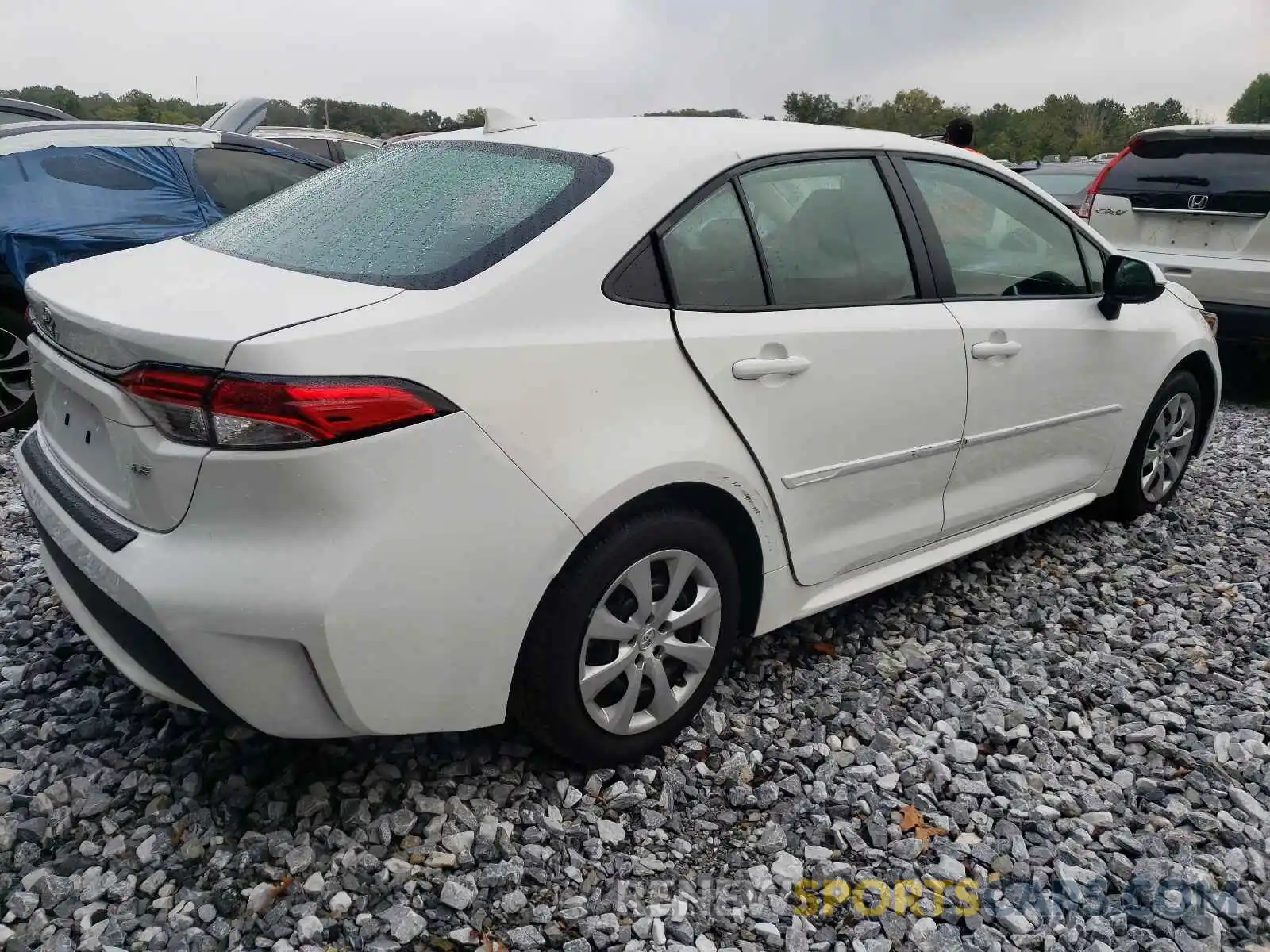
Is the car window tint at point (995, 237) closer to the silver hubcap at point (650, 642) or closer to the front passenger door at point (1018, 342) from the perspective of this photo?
the front passenger door at point (1018, 342)

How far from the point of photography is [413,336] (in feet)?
6.57

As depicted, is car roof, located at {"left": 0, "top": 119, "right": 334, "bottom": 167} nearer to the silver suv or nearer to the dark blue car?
the dark blue car

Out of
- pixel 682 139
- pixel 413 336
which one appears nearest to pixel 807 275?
pixel 682 139

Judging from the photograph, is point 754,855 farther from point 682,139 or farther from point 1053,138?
point 1053,138

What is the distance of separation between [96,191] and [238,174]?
2.78ft

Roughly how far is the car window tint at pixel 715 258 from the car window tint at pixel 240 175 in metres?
3.79

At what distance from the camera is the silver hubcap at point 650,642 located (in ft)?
7.88

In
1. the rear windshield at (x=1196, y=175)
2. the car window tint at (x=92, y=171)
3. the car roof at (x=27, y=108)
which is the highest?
the rear windshield at (x=1196, y=175)

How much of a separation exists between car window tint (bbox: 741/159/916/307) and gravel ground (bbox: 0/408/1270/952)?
1.16 m

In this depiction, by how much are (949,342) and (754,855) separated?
160 cm

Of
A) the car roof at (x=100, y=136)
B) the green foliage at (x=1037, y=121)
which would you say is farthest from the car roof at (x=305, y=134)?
the green foliage at (x=1037, y=121)

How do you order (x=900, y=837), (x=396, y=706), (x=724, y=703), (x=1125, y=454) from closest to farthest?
(x=396, y=706) → (x=900, y=837) → (x=724, y=703) → (x=1125, y=454)

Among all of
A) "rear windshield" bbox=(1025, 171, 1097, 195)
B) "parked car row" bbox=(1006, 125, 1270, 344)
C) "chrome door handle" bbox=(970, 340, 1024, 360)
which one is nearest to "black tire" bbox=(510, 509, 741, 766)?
"chrome door handle" bbox=(970, 340, 1024, 360)

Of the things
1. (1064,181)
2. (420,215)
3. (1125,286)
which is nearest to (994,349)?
(1125,286)
